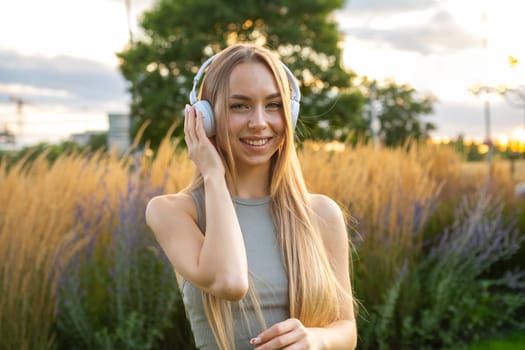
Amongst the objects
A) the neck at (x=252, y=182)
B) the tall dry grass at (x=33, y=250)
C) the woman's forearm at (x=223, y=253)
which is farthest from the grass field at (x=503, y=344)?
the woman's forearm at (x=223, y=253)

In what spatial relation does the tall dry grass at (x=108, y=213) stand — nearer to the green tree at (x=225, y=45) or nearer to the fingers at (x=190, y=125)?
the fingers at (x=190, y=125)

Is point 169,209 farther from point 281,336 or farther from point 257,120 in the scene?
point 281,336

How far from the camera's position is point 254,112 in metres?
1.80

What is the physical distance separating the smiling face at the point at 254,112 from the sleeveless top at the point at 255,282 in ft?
0.53

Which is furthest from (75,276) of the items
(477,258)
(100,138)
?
(100,138)

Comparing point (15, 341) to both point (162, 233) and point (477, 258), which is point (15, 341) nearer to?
point (162, 233)

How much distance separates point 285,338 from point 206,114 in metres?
0.65

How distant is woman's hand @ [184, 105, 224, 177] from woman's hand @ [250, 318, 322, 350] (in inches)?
17.6

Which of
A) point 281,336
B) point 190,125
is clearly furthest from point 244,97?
point 281,336

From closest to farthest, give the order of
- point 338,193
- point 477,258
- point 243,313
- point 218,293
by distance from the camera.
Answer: point 218,293
point 243,313
point 338,193
point 477,258

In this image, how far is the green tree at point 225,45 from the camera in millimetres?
22359

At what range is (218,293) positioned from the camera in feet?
5.39

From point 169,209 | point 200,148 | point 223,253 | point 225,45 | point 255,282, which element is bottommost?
point 255,282

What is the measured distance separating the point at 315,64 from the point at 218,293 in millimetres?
21396
